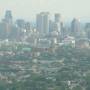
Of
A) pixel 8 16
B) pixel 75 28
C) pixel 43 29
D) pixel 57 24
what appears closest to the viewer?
pixel 8 16

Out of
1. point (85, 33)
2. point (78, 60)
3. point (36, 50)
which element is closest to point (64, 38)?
point (85, 33)

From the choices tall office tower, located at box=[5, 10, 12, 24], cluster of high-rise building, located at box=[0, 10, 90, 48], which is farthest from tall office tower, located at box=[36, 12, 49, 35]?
tall office tower, located at box=[5, 10, 12, 24]

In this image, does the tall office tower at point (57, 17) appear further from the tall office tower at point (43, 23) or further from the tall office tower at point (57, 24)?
the tall office tower at point (43, 23)

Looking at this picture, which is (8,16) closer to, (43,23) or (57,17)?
(43,23)

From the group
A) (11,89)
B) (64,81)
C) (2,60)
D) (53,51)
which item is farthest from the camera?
(53,51)

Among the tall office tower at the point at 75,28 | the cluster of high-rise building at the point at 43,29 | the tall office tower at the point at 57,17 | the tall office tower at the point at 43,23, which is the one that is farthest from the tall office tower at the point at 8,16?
the tall office tower at the point at 75,28

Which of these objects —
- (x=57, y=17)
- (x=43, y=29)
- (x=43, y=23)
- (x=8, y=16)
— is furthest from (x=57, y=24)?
(x=8, y=16)

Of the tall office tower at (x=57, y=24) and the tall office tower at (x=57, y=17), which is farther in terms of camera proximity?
the tall office tower at (x=57, y=24)

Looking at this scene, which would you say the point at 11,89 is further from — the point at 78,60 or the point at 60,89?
the point at 78,60
